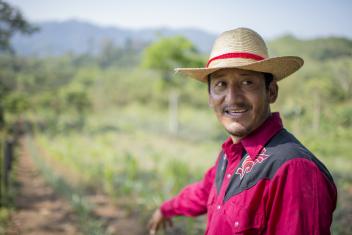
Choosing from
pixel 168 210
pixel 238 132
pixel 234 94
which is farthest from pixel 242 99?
pixel 168 210

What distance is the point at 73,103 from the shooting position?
1583cm

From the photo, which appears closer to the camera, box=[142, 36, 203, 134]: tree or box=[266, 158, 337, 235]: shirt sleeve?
box=[266, 158, 337, 235]: shirt sleeve

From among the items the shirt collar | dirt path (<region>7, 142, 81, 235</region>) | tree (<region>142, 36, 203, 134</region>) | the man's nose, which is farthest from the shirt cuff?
tree (<region>142, 36, 203, 134</region>)

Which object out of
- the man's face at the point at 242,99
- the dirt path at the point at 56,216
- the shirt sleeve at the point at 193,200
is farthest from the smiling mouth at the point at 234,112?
the dirt path at the point at 56,216

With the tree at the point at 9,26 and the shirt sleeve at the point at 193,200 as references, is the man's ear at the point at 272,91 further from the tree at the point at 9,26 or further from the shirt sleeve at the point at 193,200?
the tree at the point at 9,26

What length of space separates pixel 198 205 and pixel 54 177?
13.9ft

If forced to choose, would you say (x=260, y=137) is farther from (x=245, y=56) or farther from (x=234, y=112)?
(x=245, y=56)

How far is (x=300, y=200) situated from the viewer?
0.96 metres

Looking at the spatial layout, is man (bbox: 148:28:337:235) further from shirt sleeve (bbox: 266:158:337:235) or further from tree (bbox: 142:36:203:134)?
tree (bbox: 142:36:203:134)

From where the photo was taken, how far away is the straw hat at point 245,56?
1239 mm

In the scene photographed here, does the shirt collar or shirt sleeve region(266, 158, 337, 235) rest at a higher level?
the shirt collar

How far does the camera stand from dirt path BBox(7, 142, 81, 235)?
374 cm

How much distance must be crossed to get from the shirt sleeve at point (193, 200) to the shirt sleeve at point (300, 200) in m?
0.68

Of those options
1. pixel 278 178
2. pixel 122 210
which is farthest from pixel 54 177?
pixel 278 178
